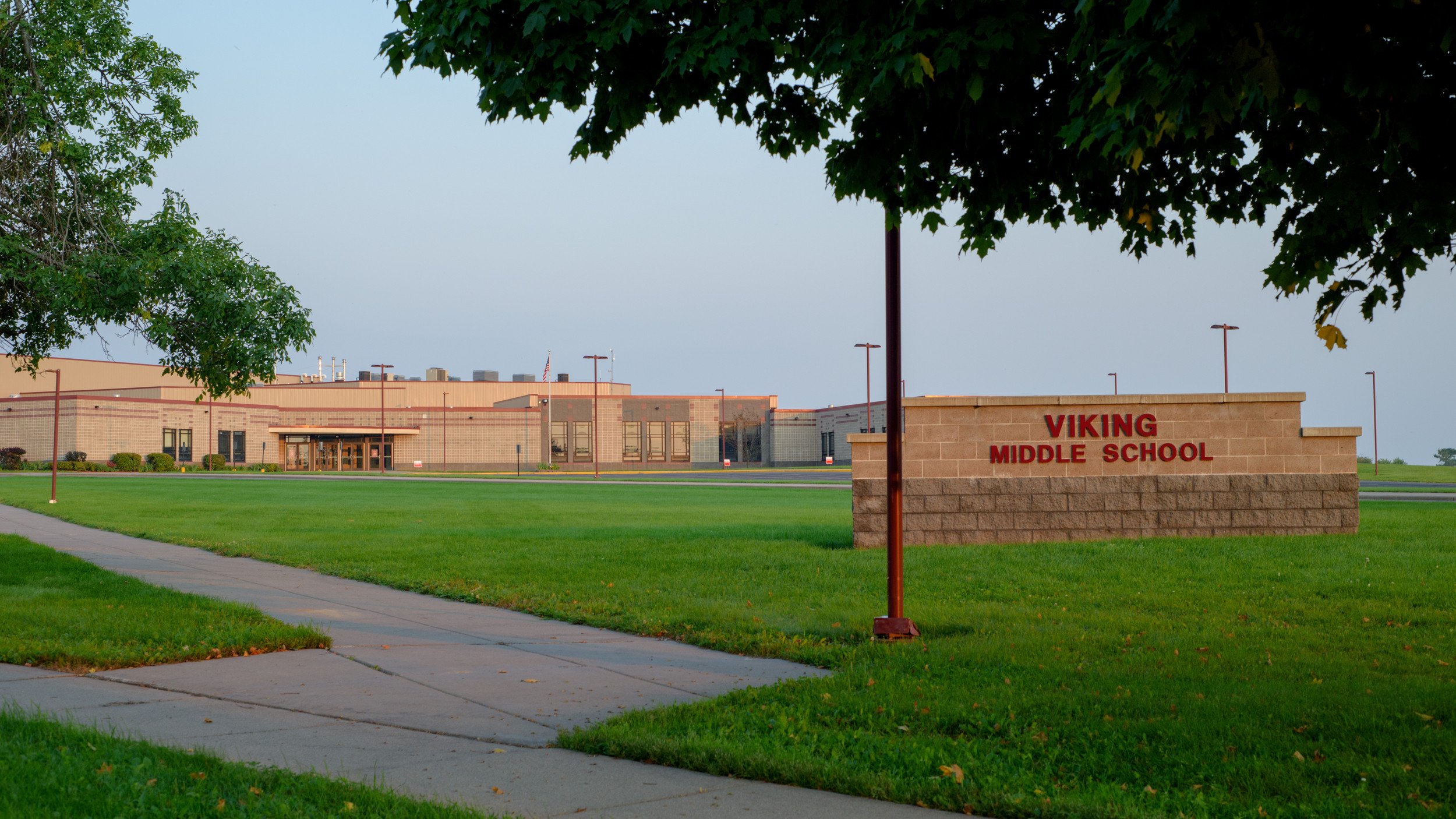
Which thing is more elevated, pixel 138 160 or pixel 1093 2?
pixel 138 160

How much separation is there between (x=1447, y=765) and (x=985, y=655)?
3.25 m

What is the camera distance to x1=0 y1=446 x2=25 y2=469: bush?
2817 inches

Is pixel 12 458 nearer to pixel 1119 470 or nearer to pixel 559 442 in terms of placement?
pixel 559 442

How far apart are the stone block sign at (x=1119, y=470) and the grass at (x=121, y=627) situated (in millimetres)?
9307

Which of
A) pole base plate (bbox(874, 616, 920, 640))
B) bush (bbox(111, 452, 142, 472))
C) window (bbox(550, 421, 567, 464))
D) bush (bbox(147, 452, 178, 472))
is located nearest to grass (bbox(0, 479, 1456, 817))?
pole base plate (bbox(874, 616, 920, 640))

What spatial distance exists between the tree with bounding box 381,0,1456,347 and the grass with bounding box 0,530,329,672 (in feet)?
15.3

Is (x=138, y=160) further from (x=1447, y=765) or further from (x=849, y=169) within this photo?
(x=1447, y=765)

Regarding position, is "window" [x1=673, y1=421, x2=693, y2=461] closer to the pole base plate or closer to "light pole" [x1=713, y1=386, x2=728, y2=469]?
"light pole" [x1=713, y1=386, x2=728, y2=469]

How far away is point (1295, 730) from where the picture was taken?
A: 5977 millimetres

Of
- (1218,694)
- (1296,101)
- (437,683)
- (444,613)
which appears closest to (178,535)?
(444,613)

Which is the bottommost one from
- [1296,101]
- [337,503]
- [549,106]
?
[337,503]

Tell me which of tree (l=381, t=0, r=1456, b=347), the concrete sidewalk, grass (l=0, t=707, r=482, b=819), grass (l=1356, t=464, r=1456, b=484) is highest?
tree (l=381, t=0, r=1456, b=347)

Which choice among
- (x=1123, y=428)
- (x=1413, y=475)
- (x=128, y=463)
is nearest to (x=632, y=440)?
(x=128, y=463)

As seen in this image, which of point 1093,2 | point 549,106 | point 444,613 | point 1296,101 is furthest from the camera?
point 444,613
